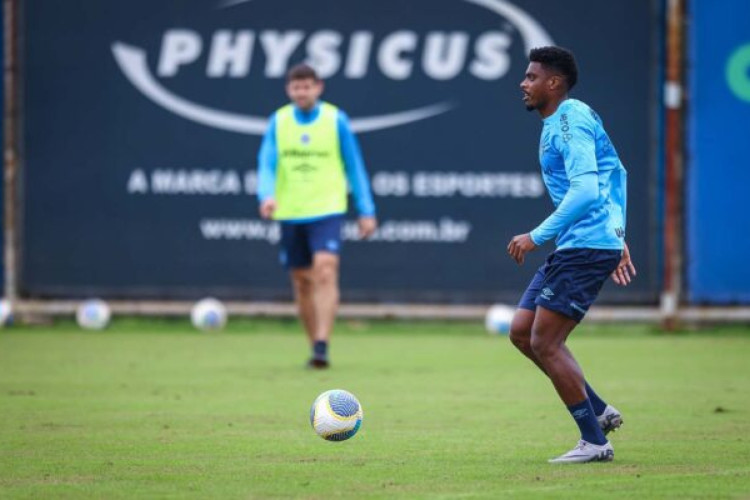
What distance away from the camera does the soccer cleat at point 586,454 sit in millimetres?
7625

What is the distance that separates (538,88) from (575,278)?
101 centimetres

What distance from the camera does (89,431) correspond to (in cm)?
899

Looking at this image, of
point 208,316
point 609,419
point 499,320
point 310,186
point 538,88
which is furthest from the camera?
point 208,316

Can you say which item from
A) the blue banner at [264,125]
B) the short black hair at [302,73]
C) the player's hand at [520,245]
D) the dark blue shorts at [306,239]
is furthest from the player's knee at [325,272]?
the player's hand at [520,245]

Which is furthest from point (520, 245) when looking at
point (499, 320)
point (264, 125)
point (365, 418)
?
point (264, 125)

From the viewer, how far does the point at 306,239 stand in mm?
13477

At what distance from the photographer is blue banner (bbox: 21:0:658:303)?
677 inches

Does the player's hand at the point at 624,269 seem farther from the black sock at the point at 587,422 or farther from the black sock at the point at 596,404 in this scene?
the black sock at the point at 587,422

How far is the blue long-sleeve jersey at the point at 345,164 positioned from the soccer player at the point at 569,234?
5490mm

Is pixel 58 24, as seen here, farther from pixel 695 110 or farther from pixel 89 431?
pixel 89 431

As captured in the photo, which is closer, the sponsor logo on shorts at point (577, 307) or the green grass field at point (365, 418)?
the green grass field at point (365, 418)

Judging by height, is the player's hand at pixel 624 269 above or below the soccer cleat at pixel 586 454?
above

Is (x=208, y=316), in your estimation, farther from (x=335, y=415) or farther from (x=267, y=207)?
(x=335, y=415)

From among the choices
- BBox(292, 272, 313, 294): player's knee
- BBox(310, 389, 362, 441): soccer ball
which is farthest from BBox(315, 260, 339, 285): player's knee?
BBox(310, 389, 362, 441): soccer ball
